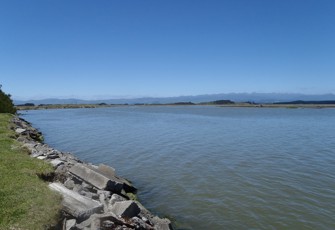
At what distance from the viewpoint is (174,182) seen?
20828mm

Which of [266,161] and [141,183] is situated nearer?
[141,183]

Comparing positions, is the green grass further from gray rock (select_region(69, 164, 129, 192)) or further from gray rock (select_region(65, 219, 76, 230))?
gray rock (select_region(69, 164, 129, 192))

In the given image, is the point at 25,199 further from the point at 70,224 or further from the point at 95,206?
the point at 95,206

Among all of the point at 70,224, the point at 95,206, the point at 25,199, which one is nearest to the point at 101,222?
the point at 70,224

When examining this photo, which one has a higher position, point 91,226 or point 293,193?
point 91,226

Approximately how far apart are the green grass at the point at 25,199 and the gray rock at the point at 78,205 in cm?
30

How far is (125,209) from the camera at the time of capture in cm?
1143

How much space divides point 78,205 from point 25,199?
176cm

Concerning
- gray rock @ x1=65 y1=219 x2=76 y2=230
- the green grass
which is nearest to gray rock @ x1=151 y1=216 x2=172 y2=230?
gray rock @ x1=65 y1=219 x2=76 y2=230

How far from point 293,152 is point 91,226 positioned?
83.1 feet

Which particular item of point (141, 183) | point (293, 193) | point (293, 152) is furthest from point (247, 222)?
point (293, 152)

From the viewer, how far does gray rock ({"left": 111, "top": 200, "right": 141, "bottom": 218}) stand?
11.4m

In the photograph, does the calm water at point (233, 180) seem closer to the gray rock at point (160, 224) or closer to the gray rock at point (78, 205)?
the gray rock at point (160, 224)

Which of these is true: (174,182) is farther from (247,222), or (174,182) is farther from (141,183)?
(247,222)
